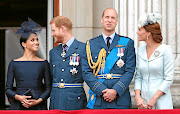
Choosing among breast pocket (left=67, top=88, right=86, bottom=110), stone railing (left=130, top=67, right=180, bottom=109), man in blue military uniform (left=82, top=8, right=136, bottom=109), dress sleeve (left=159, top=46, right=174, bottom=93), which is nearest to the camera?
dress sleeve (left=159, top=46, right=174, bottom=93)

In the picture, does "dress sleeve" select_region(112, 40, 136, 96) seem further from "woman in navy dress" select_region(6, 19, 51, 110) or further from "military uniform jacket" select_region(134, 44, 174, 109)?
"woman in navy dress" select_region(6, 19, 51, 110)

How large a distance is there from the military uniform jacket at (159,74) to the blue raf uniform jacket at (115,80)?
136mm

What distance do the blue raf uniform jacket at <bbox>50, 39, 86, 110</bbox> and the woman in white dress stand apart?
0.65 meters

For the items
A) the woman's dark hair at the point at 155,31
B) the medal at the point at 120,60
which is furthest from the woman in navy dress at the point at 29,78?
the woman's dark hair at the point at 155,31

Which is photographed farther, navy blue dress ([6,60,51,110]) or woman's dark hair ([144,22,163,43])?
navy blue dress ([6,60,51,110])

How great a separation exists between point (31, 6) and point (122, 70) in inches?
227

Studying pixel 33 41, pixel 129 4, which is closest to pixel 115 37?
pixel 33 41

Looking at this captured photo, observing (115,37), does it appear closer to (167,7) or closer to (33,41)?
(33,41)

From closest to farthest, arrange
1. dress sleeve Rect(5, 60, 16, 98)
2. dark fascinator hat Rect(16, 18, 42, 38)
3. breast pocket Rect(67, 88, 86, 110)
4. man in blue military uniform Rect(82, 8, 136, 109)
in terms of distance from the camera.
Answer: man in blue military uniform Rect(82, 8, 136, 109) → breast pocket Rect(67, 88, 86, 110) → dress sleeve Rect(5, 60, 16, 98) → dark fascinator hat Rect(16, 18, 42, 38)

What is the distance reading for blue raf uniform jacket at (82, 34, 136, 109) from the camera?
4.34 m

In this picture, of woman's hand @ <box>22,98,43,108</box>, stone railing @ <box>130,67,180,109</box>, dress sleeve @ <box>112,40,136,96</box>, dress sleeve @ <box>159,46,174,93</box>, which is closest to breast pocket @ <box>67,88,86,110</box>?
woman's hand @ <box>22,98,43,108</box>

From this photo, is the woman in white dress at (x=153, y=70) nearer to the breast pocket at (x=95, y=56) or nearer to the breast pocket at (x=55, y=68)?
the breast pocket at (x=95, y=56)

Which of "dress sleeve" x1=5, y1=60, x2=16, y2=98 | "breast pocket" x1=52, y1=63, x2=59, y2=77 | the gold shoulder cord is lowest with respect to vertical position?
"dress sleeve" x1=5, y1=60, x2=16, y2=98

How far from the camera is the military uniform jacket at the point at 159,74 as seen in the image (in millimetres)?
4277
